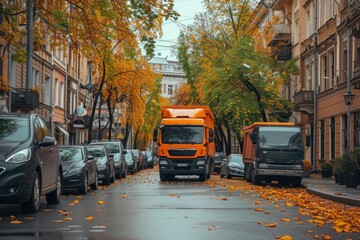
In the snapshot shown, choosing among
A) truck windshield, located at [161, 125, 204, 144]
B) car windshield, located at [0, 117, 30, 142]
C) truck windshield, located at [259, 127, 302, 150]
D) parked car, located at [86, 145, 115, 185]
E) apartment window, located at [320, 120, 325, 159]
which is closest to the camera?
car windshield, located at [0, 117, 30, 142]

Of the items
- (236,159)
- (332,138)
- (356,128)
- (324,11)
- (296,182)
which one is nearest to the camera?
(296,182)

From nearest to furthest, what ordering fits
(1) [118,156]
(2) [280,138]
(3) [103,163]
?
(3) [103,163] < (2) [280,138] < (1) [118,156]

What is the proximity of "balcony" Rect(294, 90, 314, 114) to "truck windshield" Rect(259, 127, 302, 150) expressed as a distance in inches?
543

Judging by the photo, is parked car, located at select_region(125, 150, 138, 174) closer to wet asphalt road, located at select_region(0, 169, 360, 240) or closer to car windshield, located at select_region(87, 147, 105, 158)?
car windshield, located at select_region(87, 147, 105, 158)

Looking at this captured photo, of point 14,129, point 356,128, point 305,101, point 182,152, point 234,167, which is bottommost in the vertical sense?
point 234,167

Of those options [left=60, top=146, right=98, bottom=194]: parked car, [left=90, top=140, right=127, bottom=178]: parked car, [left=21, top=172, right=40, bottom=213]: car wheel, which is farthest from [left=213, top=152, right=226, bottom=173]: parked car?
[left=21, top=172, right=40, bottom=213]: car wheel

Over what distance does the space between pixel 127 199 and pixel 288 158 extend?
35.5 ft

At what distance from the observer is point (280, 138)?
91.7 feet

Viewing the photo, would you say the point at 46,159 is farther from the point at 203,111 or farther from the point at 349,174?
the point at 203,111

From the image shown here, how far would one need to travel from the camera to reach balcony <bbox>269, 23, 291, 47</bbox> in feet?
158

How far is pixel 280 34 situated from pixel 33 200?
3775 centimetres

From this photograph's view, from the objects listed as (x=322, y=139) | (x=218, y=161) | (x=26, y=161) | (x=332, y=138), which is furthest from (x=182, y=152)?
(x=26, y=161)

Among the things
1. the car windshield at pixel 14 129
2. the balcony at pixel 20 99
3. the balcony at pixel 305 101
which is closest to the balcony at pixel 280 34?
the balcony at pixel 305 101

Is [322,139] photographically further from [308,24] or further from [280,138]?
[280,138]
